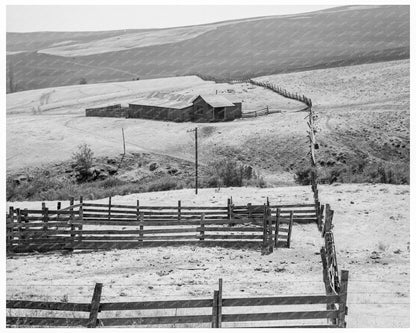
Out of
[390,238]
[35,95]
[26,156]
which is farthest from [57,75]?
[390,238]

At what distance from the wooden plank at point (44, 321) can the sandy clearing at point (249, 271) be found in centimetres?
175

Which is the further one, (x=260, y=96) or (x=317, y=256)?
(x=260, y=96)

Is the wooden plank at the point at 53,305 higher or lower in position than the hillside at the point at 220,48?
lower

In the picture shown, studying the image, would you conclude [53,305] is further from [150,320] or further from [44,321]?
[150,320]

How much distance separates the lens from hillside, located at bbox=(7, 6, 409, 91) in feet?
391

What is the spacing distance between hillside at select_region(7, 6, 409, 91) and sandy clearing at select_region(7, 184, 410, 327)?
81.6m

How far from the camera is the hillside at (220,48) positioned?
119 meters

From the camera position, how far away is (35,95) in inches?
3585

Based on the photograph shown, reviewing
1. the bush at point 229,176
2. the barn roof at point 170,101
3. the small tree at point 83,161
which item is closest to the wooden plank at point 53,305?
the bush at point 229,176

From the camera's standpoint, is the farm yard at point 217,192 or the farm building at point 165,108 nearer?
the farm yard at point 217,192

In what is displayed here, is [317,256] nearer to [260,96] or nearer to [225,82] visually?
[260,96]

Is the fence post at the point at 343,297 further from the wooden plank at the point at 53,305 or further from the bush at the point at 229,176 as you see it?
the bush at the point at 229,176

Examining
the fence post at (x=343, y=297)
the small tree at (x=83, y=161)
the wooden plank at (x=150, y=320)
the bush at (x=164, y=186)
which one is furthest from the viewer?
the small tree at (x=83, y=161)
